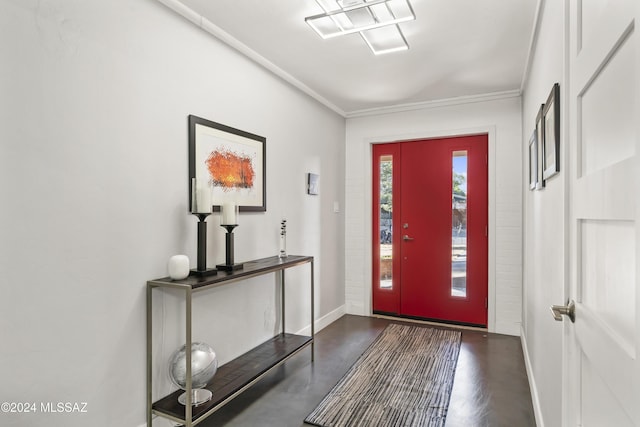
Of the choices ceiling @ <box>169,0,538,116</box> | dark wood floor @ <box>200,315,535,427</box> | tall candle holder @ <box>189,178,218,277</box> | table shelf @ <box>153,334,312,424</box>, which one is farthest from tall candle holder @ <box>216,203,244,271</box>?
ceiling @ <box>169,0,538,116</box>

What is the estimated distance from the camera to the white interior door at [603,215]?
65cm

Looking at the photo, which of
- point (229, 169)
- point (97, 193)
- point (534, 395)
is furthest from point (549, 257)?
point (97, 193)

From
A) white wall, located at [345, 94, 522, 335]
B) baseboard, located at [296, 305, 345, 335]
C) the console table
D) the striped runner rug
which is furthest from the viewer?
white wall, located at [345, 94, 522, 335]

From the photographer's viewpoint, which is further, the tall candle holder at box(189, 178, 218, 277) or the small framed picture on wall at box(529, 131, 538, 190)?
the small framed picture on wall at box(529, 131, 538, 190)

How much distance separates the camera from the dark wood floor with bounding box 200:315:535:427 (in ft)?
7.18

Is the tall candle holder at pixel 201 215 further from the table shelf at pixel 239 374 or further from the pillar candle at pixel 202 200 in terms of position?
the table shelf at pixel 239 374

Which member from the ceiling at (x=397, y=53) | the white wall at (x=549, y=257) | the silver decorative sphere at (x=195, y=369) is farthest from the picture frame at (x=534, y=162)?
the silver decorative sphere at (x=195, y=369)

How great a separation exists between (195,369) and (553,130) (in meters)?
2.05

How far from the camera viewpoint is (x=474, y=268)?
395 centimetres

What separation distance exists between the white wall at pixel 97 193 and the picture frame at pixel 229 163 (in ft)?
0.25

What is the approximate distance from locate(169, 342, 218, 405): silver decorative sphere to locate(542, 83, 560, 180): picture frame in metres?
1.93

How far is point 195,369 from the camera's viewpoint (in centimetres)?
192

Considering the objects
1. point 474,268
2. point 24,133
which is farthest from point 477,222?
point 24,133

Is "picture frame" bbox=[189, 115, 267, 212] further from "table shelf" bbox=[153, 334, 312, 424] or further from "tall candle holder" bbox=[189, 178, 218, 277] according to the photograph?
"table shelf" bbox=[153, 334, 312, 424]
